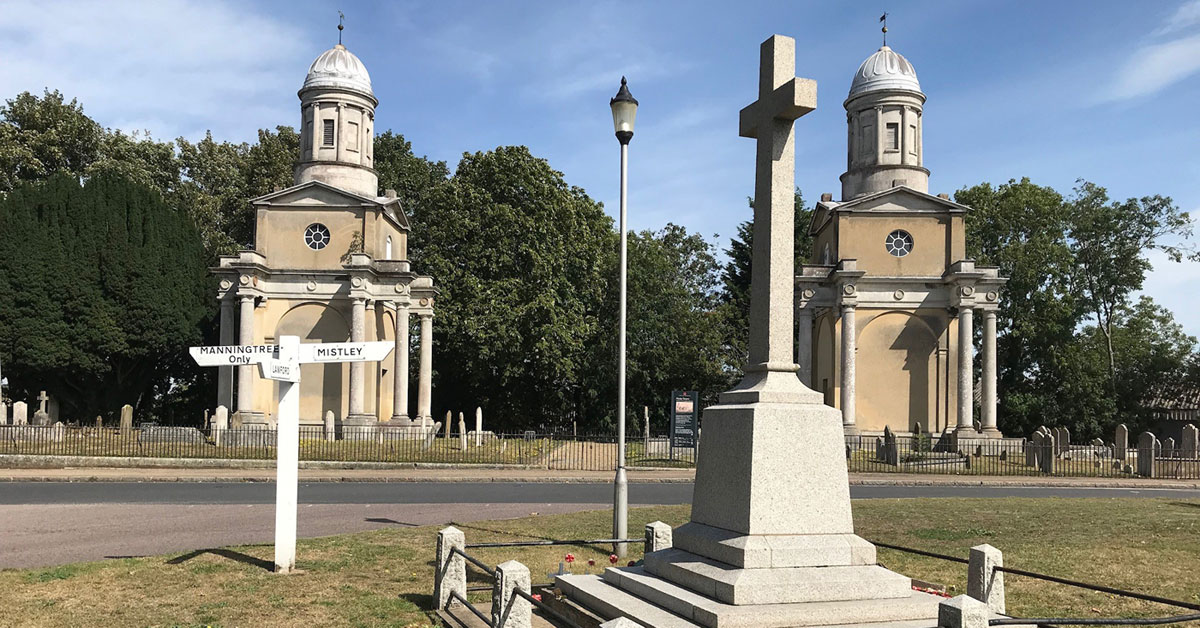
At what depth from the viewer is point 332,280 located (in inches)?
1624

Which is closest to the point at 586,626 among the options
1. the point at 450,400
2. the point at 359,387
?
the point at 359,387

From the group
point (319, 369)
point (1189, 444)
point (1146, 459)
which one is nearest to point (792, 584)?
point (1146, 459)

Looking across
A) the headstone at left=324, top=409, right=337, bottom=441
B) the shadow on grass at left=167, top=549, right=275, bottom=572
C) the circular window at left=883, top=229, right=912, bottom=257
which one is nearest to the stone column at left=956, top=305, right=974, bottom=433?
the circular window at left=883, top=229, right=912, bottom=257

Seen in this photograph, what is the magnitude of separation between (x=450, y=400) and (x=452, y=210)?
1093 cm

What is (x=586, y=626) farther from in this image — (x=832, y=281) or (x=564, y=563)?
(x=832, y=281)

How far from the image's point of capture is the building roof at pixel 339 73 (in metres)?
43.8

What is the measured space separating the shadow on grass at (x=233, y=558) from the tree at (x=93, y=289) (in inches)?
1338

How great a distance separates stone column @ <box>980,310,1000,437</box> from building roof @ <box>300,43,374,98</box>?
2978cm

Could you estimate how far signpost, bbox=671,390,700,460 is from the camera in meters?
31.4

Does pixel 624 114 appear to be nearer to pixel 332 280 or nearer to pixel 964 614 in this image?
pixel 964 614

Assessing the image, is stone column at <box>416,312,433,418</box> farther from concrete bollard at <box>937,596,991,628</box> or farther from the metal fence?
concrete bollard at <box>937,596,991,628</box>

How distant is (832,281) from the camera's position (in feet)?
141

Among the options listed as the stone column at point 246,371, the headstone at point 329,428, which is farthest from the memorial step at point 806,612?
the stone column at point 246,371

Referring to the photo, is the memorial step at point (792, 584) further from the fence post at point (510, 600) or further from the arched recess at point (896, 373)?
the arched recess at point (896, 373)
